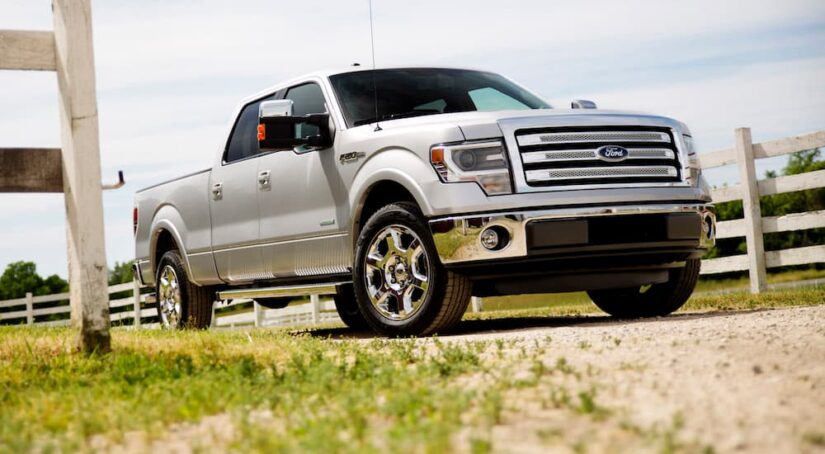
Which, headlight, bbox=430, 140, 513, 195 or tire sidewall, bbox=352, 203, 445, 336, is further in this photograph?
tire sidewall, bbox=352, 203, 445, 336

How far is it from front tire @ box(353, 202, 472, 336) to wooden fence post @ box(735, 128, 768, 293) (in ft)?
22.2

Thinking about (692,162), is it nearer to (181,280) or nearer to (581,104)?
(581,104)

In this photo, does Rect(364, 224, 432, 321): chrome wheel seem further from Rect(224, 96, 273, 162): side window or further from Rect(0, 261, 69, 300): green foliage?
Rect(0, 261, 69, 300): green foliage

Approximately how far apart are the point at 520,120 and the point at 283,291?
104 inches

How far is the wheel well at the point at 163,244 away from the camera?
1085 cm

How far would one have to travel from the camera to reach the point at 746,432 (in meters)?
3.54

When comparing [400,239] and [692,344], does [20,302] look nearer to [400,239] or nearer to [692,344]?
[400,239]

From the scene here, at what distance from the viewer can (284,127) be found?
8.12m

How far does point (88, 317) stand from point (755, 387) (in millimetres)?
3670

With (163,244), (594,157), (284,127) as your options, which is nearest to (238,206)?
(284,127)

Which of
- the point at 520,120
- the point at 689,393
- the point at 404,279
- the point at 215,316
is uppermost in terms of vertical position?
the point at 520,120

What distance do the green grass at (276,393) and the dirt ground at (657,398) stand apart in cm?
5

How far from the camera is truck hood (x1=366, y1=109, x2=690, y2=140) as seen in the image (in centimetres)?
703

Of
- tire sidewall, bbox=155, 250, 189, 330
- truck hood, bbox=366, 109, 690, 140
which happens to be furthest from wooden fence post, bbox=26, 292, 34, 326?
truck hood, bbox=366, 109, 690, 140
